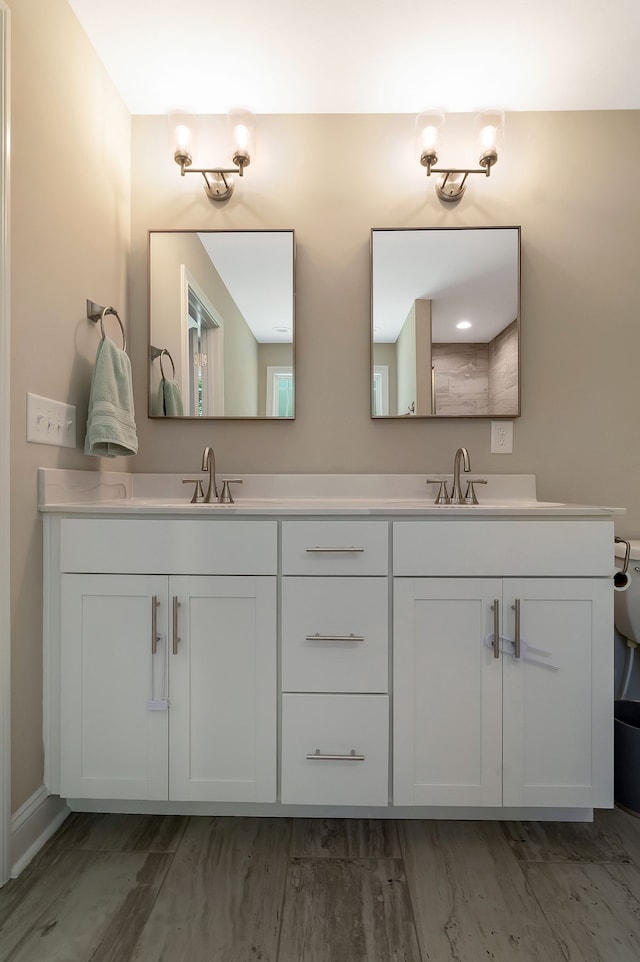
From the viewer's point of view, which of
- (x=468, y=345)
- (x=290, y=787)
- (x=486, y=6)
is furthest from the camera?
(x=468, y=345)

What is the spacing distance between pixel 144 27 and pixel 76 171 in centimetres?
50

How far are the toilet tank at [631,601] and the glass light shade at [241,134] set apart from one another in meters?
1.85

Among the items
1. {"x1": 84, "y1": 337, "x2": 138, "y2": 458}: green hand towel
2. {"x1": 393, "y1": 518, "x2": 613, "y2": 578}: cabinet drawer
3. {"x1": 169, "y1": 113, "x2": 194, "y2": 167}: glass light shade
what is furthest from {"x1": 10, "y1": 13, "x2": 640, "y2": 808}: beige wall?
{"x1": 393, "y1": 518, "x2": 613, "y2": 578}: cabinet drawer

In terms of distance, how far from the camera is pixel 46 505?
4.74 feet

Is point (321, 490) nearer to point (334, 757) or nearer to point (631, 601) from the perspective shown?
point (334, 757)

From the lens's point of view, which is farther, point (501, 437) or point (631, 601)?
point (501, 437)

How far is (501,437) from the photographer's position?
6.67ft

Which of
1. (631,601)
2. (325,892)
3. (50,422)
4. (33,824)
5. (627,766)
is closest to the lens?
(325,892)

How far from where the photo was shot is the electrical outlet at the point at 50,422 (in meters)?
1.40

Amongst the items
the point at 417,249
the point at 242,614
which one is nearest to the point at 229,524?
the point at 242,614

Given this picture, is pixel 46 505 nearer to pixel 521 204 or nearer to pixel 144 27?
pixel 144 27

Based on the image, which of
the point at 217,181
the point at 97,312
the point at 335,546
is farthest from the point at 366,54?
the point at 335,546

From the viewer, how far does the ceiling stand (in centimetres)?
162

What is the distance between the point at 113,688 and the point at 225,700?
300 millimetres
